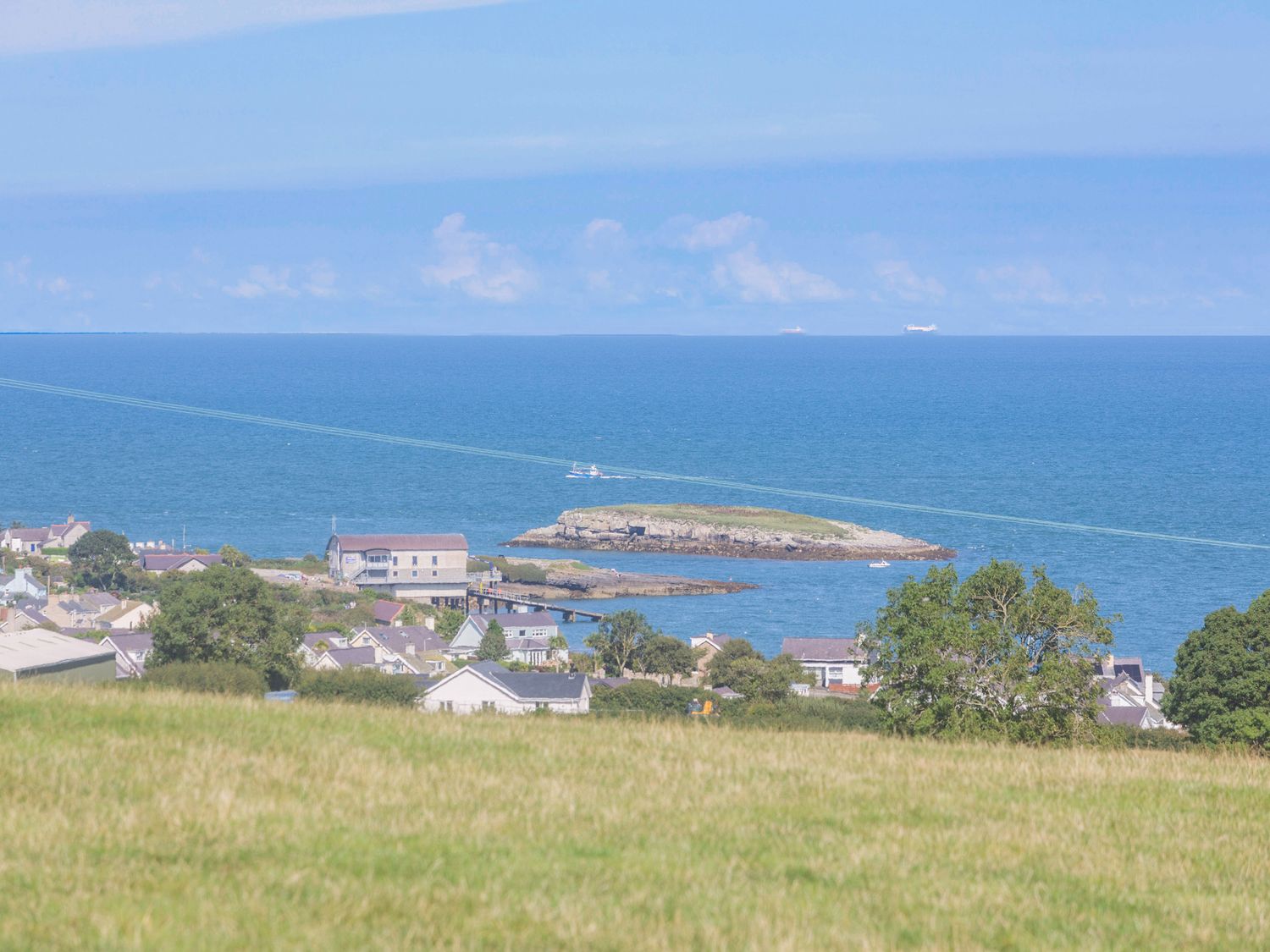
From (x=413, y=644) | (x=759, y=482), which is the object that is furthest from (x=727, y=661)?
(x=759, y=482)

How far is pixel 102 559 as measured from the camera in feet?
266

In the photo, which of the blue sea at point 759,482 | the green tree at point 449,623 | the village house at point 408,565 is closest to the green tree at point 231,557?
the village house at point 408,565

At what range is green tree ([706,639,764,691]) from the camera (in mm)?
52625

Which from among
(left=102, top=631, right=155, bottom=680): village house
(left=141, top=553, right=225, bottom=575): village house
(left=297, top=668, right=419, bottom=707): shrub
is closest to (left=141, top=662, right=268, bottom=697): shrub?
(left=297, top=668, right=419, bottom=707): shrub

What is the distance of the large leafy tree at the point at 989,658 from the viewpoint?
21844mm

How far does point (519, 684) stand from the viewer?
147ft

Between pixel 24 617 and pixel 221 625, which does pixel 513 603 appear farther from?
pixel 221 625

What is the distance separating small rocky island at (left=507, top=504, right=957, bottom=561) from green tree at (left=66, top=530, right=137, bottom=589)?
99.5 ft

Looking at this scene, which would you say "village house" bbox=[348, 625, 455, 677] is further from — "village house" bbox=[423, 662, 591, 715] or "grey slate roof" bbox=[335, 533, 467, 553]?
"grey slate roof" bbox=[335, 533, 467, 553]

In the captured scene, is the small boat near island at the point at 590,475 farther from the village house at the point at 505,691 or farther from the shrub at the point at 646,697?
the village house at the point at 505,691

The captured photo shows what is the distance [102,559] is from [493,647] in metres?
31.1

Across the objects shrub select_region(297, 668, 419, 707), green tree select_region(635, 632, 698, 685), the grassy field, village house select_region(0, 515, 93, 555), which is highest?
A: village house select_region(0, 515, 93, 555)

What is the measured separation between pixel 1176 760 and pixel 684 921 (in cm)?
920

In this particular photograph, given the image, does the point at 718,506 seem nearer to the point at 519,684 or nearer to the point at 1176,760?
the point at 519,684
